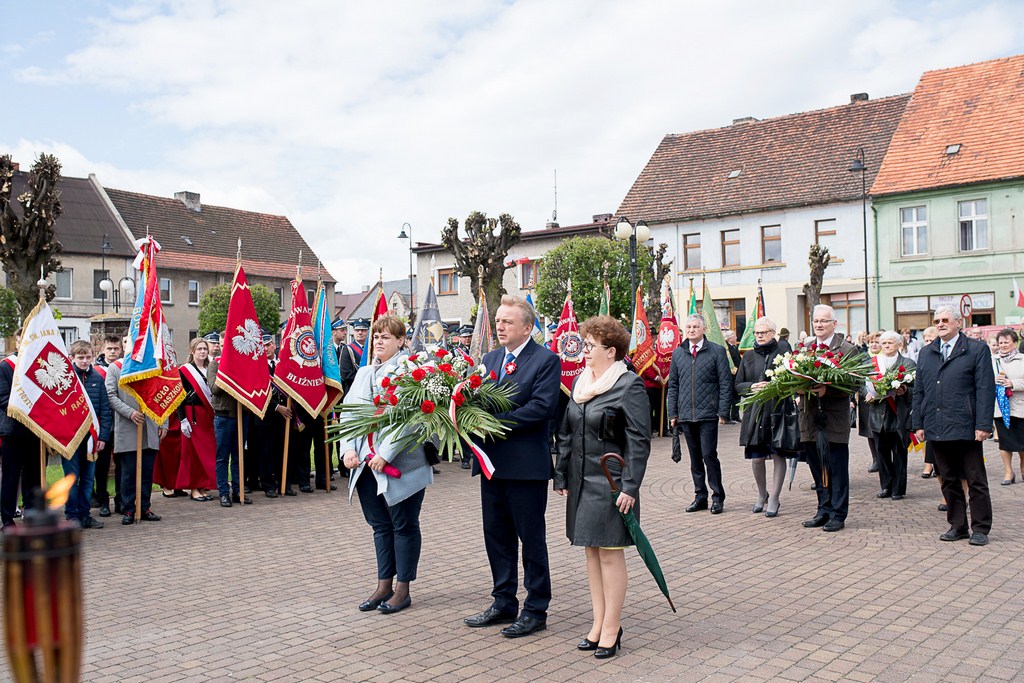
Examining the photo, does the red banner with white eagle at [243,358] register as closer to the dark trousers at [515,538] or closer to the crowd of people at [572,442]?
the crowd of people at [572,442]

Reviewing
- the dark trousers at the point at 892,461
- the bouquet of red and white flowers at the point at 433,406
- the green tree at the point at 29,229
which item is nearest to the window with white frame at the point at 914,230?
the dark trousers at the point at 892,461

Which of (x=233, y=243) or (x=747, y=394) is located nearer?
(x=747, y=394)

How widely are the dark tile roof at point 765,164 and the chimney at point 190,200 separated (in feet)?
104

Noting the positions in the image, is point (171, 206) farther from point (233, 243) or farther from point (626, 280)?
point (626, 280)

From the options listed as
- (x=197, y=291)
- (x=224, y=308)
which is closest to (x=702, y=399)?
(x=224, y=308)

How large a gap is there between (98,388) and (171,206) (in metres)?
53.8

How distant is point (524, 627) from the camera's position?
19.2ft

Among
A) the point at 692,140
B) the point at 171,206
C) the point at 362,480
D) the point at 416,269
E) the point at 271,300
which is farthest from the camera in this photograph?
the point at 171,206

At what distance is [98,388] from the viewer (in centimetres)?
1012

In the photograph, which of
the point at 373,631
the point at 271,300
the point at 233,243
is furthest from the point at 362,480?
the point at 233,243

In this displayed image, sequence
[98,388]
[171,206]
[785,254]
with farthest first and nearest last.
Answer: [171,206], [785,254], [98,388]

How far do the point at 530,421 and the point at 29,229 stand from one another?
32.7 ft

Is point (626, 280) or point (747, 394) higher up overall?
point (626, 280)

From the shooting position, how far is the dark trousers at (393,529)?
6.52 m
